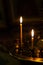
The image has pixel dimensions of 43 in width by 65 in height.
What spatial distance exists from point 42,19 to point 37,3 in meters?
0.36

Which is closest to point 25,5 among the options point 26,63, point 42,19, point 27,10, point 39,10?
point 27,10

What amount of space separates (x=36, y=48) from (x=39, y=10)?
158cm

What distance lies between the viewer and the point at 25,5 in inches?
110

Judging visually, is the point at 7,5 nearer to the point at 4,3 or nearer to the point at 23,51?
the point at 4,3

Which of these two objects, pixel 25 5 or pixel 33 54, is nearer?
pixel 33 54

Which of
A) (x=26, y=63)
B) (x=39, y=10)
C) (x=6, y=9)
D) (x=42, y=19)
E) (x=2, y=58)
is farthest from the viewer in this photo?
(x=6, y=9)

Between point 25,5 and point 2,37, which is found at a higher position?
point 25,5

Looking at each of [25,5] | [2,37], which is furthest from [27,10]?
[2,37]

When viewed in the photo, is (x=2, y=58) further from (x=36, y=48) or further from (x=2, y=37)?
(x=2, y=37)

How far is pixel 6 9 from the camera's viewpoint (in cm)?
284

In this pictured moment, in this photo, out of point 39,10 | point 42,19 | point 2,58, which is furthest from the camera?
point 39,10

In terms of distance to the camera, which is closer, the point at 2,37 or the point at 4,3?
the point at 2,37

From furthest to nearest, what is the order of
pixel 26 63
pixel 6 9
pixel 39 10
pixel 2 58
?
1. pixel 6 9
2. pixel 39 10
3. pixel 2 58
4. pixel 26 63

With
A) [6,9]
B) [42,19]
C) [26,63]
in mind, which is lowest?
[26,63]
